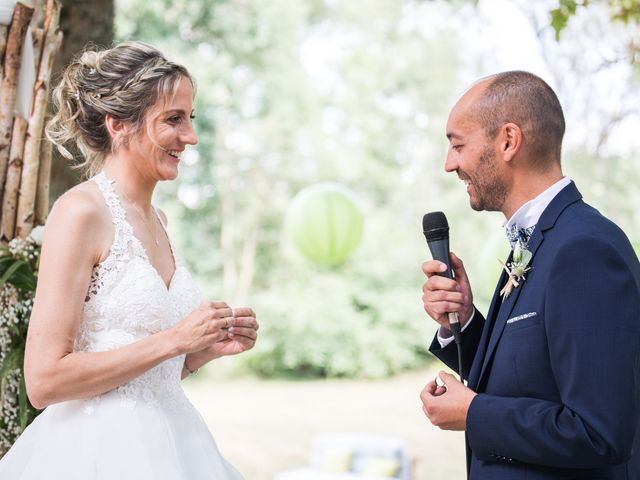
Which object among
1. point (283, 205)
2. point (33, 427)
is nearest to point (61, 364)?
point (33, 427)

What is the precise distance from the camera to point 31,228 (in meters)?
2.56

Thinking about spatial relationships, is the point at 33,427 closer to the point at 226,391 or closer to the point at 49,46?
the point at 49,46

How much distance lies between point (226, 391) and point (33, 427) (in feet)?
38.7

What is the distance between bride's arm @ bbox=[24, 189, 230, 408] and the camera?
1.79 metres

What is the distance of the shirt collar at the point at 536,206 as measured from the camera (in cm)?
176

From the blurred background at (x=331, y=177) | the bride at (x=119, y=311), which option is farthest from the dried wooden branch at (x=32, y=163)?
the blurred background at (x=331, y=177)

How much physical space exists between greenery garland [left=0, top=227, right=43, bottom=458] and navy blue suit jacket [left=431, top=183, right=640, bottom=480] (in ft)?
4.74

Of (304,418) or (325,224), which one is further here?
(304,418)

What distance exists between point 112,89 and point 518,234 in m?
1.10

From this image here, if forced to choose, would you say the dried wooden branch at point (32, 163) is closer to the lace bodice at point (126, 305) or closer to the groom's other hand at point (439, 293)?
the lace bodice at point (126, 305)

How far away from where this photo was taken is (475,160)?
1.83 m

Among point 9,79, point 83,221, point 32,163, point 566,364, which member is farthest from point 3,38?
point 566,364

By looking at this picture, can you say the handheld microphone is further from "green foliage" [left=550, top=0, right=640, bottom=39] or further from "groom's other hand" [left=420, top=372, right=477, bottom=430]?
"green foliage" [left=550, top=0, right=640, bottom=39]

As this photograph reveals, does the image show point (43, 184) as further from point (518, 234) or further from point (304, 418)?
point (304, 418)
